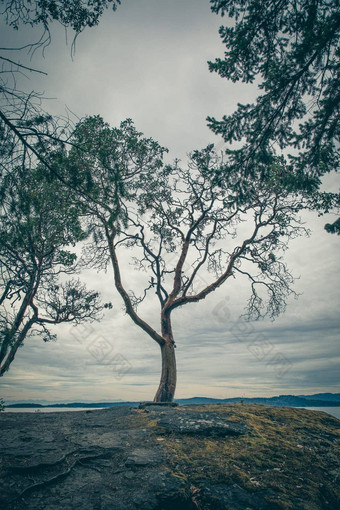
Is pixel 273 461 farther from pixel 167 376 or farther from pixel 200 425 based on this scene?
pixel 167 376

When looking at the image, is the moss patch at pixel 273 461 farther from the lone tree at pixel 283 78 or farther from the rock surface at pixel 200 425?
the lone tree at pixel 283 78

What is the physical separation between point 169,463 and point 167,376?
330 inches

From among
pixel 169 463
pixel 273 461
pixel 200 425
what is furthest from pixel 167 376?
pixel 169 463

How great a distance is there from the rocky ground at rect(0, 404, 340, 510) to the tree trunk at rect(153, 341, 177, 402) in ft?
18.9

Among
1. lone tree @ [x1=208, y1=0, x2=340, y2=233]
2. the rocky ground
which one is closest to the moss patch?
the rocky ground

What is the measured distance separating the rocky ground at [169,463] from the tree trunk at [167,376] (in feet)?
18.9

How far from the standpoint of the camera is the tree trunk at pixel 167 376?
12.6 meters

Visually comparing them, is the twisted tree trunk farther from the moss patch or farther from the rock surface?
the moss patch

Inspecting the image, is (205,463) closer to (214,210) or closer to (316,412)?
(316,412)

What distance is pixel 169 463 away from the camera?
4.72 metres

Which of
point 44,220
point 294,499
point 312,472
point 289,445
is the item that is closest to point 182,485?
point 294,499

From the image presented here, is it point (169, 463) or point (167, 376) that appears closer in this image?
point (169, 463)

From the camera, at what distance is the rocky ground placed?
3936 millimetres

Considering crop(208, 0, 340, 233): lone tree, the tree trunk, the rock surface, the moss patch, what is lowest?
the moss patch
